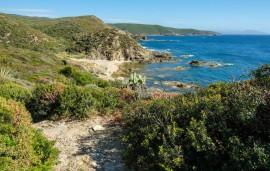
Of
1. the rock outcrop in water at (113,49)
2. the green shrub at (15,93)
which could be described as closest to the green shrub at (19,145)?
the green shrub at (15,93)

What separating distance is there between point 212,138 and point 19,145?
4.23 m

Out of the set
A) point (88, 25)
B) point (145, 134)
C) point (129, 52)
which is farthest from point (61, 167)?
point (88, 25)

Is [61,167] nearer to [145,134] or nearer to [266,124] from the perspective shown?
[145,134]

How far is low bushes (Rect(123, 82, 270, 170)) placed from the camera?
505cm

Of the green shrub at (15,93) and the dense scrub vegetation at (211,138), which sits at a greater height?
the dense scrub vegetation at (211,138)

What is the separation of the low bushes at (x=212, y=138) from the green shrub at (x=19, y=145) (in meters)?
2.05

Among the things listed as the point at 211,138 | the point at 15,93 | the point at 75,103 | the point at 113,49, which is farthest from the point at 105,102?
the point at 113,49

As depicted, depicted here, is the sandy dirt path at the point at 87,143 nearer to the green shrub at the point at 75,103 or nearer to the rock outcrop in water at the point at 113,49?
the green shrub at the point at 75,103

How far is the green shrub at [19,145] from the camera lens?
5490mm

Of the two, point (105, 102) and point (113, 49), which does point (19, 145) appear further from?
point (113, 49)

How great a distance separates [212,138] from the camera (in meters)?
5.89

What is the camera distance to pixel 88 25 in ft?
352

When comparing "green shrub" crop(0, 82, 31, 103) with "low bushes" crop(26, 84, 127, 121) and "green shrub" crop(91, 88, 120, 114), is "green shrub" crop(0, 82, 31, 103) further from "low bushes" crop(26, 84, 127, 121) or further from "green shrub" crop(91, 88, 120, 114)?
"green shrub" crop(91, 88, 120, 114)

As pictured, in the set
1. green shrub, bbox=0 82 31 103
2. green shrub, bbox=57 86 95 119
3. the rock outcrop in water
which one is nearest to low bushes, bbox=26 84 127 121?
green shrub, bbox=57 86 95 119
